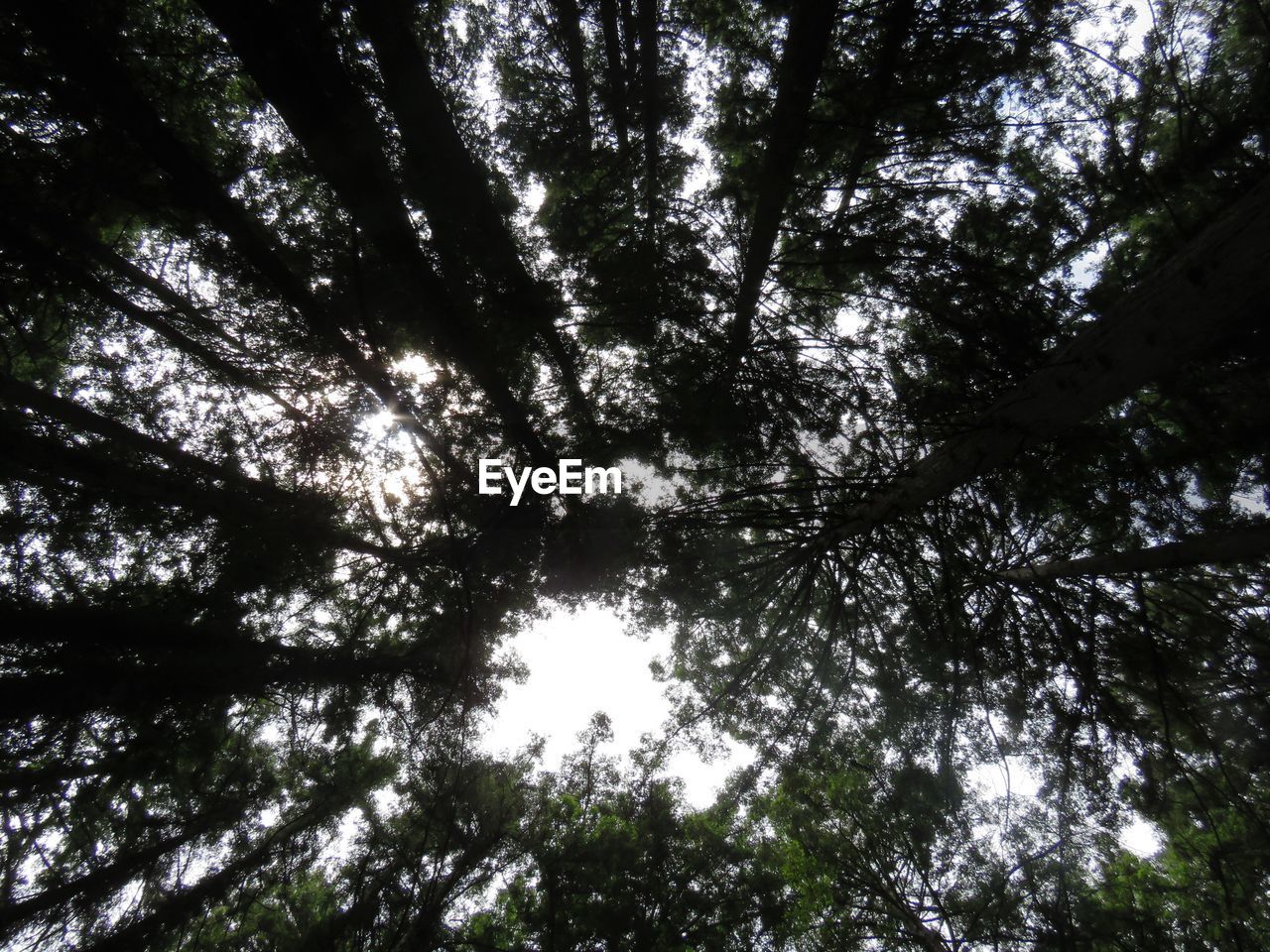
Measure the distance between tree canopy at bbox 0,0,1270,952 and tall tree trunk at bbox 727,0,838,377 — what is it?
0.05m

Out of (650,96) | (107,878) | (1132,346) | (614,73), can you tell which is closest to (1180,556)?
(1132,346)

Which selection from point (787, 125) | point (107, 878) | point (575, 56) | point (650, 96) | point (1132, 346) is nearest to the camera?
point (1132, 346)

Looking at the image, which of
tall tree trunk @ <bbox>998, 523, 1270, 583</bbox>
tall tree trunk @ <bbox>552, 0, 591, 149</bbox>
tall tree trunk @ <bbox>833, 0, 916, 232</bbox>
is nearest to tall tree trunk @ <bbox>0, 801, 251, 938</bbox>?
tall tree trunk @ <bbox>998, 523, 1270, 583</bbox>

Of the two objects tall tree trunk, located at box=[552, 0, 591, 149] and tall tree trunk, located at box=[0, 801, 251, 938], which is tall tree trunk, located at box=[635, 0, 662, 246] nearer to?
tall tree trunk, located at box=[552, 0, 591, 149]

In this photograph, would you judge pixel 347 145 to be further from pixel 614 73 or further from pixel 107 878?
pixel 107 878

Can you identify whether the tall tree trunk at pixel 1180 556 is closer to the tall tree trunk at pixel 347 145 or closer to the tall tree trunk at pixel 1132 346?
the tall tree trunk at pixel 1132 346

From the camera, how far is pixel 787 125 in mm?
3668

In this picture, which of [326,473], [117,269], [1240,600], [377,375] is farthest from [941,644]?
[117,269]

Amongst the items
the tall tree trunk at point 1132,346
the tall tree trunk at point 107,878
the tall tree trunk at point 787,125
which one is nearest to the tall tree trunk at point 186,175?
the tall tree trunk at point 787,125

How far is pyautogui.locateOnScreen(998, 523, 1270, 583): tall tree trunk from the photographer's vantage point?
352cm

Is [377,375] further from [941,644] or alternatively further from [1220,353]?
[1220,353]

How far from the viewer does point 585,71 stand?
5930 mm

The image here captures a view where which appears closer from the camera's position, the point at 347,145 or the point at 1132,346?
the point at 1132,346

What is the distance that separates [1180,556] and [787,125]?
14.2ft
